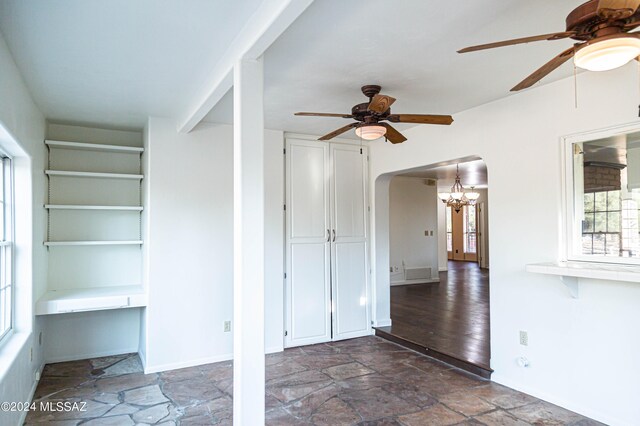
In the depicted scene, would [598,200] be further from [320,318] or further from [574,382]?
[320,318]

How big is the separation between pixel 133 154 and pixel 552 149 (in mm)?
4389

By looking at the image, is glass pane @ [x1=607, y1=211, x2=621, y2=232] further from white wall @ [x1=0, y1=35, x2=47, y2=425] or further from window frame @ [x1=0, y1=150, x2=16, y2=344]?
window frame @ [x1=0, y1=150, x2=16, y2=344]

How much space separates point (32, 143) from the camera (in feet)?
11.2

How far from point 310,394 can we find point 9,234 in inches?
109

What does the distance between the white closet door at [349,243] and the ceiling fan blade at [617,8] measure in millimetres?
3622

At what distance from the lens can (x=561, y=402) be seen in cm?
313

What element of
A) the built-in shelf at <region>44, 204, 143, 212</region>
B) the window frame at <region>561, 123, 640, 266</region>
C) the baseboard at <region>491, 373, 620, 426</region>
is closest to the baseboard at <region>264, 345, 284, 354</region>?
the built-in shelf at <region>44, 204, 143, 212</region>

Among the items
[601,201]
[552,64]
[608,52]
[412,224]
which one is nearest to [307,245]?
[601,201]

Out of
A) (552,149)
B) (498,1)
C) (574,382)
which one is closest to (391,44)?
(498,1)

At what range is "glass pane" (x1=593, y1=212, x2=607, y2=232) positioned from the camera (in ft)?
9.82

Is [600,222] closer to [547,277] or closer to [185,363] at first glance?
[547,277]

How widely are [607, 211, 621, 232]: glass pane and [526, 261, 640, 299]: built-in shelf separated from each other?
0.85 ft

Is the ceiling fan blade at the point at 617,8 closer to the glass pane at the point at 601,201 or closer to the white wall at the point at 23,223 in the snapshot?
the glass pane at the point at 601,201

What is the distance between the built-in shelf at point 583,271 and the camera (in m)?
2.55
